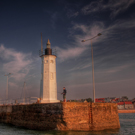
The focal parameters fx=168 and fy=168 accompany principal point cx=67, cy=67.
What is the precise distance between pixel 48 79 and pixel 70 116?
10.6 m

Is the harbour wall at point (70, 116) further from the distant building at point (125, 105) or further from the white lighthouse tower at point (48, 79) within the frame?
the distant building at point (125, 105)

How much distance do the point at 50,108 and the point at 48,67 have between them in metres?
10.4

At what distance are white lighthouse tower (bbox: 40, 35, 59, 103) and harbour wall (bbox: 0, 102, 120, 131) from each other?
495 cm

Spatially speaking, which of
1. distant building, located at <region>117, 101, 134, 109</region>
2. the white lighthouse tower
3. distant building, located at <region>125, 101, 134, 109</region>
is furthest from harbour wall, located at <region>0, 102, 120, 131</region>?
distant building, located at <region>125, 101, 134, 109</region>

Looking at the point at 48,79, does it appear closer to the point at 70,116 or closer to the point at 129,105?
the point at 70,116

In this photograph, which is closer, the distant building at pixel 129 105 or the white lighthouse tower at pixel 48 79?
the white lighthouse tower at pixel 48 79

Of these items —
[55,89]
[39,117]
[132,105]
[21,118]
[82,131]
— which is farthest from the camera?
[132,105]

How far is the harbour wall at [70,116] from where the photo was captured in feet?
66.2

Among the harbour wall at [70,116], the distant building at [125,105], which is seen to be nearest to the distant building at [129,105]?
the distant building at [125,105]

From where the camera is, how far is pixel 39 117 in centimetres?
2189

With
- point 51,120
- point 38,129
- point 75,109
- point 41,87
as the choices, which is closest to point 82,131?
point 75,109

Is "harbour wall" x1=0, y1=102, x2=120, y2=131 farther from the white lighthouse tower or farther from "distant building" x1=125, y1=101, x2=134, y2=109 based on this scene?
"distant building" x1=125, y1=101, x2=134, y2=109

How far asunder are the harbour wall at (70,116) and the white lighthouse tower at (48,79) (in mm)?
4947

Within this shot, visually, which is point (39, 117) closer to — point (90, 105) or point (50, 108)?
point (50, 108)
